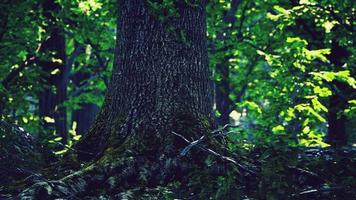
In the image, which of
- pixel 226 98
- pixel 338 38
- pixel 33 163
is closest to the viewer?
pixel 33 163

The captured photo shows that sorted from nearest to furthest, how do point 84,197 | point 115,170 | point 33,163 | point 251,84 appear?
point 84,197 → point 115,170 → point 33,163 → point 251,84

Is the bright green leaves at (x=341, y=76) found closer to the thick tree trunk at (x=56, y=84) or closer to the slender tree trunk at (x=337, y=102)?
the slender tree trunk at (x=337, y=102)

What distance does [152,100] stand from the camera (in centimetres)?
643

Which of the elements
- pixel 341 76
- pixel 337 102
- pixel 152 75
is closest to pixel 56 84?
pixel 337 102

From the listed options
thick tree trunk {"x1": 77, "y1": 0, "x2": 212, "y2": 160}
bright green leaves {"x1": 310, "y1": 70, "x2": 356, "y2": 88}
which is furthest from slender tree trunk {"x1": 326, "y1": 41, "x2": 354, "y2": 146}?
thick tree trunk {"x1": 77, "y1": 0, "x2": 212, "y2": 160}

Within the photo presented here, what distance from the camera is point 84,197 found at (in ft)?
17.7

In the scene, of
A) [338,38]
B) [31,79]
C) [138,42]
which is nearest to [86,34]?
[31,79]

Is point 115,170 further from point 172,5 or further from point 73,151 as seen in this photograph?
point 172,5

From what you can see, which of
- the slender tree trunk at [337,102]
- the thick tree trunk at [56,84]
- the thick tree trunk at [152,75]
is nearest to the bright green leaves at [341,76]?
the slender tree trunk at [337,102]

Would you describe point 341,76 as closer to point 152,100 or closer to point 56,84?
point 152,100

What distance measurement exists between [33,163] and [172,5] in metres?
2.75

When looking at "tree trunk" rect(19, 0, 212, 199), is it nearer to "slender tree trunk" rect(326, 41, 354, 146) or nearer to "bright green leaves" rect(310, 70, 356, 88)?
"bright green leaves" rect(310, 70, 356, 88)

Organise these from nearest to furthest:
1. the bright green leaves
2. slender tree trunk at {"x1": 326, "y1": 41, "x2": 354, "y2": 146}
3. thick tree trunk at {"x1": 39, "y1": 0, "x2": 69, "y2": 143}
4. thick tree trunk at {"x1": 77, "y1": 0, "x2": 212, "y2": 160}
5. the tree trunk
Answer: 1. the tree trunk
2. thick tree trunk at {"x1": 77, "y1": 0, "x2": 212, "y2": 160}
3. the bright green leaves
4. slender tree trunk at {"x1": 326, "y1": 41, "x2": 354, "y2": 146}
5. thick tree trunk at {"x1": 39, "y1": 0, "x2": 69, "y2": 143}

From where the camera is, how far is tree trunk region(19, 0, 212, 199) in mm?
5949
